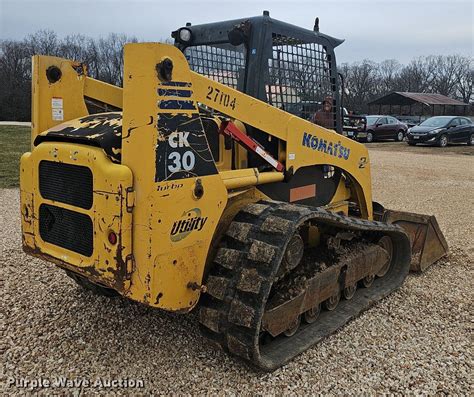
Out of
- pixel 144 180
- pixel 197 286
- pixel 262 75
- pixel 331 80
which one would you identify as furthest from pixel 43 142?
pixel 331 80

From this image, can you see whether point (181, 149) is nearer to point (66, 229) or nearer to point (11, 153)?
point (66, 229)

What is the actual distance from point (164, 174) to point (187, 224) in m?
0.37

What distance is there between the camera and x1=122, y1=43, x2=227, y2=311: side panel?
9.29ft

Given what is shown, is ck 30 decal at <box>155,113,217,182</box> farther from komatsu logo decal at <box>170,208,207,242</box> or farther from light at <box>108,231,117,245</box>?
light at <box>108,231,117,245</box>

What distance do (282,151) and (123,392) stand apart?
7.07ft

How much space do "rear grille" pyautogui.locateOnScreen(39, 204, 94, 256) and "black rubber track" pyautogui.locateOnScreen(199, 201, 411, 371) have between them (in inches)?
33.0

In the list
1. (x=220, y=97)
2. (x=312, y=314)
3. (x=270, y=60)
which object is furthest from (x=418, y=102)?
(x=220, y=97)

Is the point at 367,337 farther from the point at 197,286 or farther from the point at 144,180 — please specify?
the point at 144,180

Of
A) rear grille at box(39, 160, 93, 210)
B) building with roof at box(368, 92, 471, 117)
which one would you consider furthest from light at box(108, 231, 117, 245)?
building with roof at box(368, 92, 471, 117)

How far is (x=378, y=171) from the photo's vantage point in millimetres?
14320

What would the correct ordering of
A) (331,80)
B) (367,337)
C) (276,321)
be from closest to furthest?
(276,321) < (367,337) < (331,80)

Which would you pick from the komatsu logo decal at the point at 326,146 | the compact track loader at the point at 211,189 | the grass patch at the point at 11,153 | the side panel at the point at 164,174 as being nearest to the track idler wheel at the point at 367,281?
the compact track loader at the point at 211,189

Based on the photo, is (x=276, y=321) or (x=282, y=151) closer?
(x=276, y=321)

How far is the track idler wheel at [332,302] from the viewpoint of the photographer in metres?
4.16
